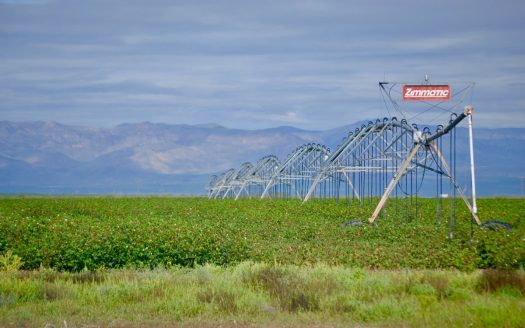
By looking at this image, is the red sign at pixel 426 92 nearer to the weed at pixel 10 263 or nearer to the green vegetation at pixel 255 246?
the green vegetation at pixel 255 246

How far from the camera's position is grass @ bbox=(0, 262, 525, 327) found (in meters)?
14.2

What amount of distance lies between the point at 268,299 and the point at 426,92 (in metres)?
17.7

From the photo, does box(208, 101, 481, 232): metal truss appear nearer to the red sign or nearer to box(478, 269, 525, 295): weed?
the red sign

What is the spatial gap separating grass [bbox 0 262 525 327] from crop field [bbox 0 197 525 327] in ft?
0.08

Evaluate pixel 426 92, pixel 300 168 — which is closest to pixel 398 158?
pixel 426 92

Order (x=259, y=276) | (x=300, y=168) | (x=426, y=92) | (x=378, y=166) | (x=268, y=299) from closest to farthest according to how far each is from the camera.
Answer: (x=268, y=299), (x=259, y=276), (x=426, y=92), (x=378, y=166), (x=300, y=168)

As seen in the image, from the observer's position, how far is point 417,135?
33.3 m

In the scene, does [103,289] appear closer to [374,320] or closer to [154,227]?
[374,320]

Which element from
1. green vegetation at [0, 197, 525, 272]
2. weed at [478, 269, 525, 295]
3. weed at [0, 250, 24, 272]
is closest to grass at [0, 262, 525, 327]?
weed at [478, 269, 525, 295]

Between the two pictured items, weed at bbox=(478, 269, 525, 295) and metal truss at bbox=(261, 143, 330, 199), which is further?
metal truss at bbox=(261, 143, 330, 199)

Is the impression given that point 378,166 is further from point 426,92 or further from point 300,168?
point 300,168

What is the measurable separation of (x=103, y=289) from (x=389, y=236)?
1242cm

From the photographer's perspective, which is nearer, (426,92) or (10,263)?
(10,263)

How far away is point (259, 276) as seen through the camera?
1744 centimetres
